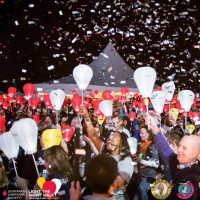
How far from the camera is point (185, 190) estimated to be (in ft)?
8.61

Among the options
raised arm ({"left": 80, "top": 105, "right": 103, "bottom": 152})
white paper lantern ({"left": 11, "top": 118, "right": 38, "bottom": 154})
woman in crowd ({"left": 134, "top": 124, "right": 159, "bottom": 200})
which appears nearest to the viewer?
white paper lantern ({"left": 11, "top": 118, "right": 38, "bottom": 154})

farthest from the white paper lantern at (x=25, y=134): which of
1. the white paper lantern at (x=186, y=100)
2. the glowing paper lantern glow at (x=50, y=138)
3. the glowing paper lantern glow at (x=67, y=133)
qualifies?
the white paper lantern at (x=186, y=100)

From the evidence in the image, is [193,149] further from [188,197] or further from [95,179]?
[95,179]

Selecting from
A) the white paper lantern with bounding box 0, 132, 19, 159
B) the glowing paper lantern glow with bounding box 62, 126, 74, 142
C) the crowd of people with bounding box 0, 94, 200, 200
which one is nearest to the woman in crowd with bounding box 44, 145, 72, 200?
→ the crowd of people with bounding box 0, 94, 200, 200

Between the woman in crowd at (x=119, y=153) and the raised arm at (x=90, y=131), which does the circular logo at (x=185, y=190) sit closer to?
the woman in crowd at (x=119, y=153)

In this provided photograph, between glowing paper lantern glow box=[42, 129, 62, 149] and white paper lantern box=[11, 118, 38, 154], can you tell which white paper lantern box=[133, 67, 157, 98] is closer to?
glowing paper lantern glow box=[42, 129, 62, 149]

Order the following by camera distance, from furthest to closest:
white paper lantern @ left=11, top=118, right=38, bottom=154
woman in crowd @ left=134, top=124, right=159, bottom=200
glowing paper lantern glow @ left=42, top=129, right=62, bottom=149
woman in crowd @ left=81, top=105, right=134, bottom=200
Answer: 1. woman in crowd @ left=134, top=124, right=159, bottom=200
2. glowing paper lantern glow @ left=42, top=129, right=62, bottom=149
3. woman in crowd @ left=81, top=105, right=134, bottom=200
4. white paper lantern @ left=11, top=118, right=38, bottom=154

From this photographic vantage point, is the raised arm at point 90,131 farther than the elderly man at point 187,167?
Yes

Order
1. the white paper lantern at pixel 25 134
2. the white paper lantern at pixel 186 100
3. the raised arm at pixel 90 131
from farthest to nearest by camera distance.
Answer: the white paper lantern at pixel 186 100 < the raised arm at pixel 90 131 < the white paper lantern at pixel 25 134

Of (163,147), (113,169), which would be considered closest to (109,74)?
(163,147)

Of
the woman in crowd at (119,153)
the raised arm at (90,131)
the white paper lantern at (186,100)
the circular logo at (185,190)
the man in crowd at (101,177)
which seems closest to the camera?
the man in crowd at (101,177)

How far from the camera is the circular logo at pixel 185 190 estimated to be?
8.54ft

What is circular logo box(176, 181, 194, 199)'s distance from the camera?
260 centimetres

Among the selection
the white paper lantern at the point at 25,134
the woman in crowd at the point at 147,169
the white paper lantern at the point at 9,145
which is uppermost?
the white paper lantern at the point at 25,134
